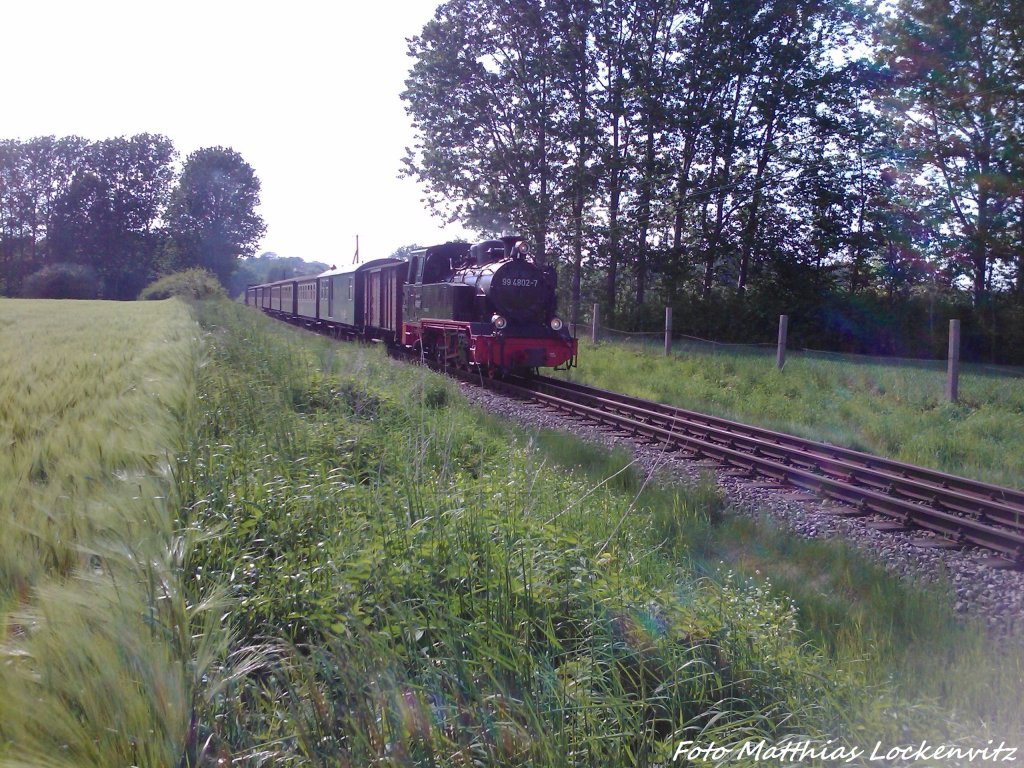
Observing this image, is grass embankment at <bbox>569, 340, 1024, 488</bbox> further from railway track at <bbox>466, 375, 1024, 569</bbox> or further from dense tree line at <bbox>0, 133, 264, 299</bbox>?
dense tree line at <bbox>0, 133, 264, 299</bbox>

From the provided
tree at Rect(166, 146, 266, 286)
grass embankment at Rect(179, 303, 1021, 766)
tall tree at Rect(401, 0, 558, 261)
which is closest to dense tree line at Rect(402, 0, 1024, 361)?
tall tree at Rect(401, 0, 558, 261)

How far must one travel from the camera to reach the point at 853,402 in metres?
14.8

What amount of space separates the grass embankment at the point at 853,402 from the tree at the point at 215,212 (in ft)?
215

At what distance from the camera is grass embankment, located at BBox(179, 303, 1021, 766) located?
8.25 ft

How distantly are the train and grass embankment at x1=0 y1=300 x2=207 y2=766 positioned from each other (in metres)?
9.75

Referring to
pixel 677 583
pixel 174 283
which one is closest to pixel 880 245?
pixel 677 583

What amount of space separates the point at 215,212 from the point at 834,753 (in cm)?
→ 8521

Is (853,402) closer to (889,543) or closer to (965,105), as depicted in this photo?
(889,543)

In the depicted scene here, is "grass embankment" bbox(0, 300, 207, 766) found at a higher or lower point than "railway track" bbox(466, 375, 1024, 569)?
higher

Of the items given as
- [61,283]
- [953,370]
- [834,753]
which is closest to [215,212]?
[61,283]

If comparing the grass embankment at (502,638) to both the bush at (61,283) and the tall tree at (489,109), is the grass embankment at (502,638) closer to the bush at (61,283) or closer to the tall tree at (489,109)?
the tall tree at (489,109)

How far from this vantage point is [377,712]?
2.51 metres

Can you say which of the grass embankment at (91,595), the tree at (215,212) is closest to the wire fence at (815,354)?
the grass embankment at (91,595)

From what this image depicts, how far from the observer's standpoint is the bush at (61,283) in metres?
66.1
